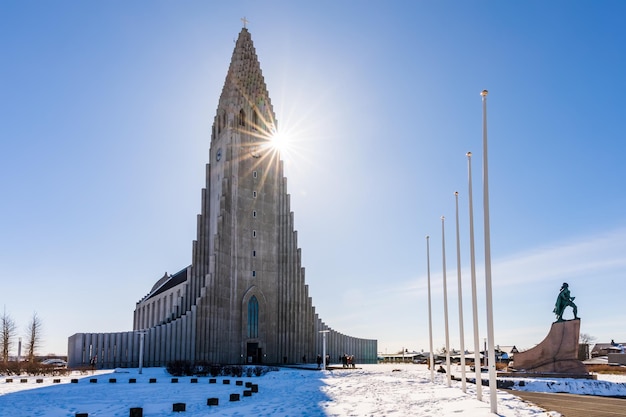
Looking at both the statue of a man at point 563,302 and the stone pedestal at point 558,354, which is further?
the statue of a man at point 563,302

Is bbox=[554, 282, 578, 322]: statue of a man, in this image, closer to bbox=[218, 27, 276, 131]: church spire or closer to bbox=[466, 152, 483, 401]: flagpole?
bbox=[466, 152, 483, 401]: flagpole

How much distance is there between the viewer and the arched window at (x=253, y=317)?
69500mm

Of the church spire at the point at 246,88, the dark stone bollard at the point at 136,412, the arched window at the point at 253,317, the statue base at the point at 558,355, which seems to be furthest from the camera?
the church spire at the point at 246,88

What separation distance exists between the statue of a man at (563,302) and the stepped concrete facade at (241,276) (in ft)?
120

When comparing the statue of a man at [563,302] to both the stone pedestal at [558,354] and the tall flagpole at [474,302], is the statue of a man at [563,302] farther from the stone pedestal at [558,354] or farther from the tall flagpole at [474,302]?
the tall flagpole at [474,302]

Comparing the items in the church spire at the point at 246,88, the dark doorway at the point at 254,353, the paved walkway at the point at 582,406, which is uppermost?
the church spire at the point at 246,88

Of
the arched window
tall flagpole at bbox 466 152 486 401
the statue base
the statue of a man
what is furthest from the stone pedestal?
the arched window

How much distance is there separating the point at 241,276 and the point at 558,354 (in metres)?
39.2

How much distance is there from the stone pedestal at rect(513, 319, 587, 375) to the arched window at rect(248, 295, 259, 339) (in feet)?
113

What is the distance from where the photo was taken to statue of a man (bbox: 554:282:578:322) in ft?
140

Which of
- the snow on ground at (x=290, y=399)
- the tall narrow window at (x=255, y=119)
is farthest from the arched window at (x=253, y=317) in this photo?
the snow on ground at (x=290, y=399)

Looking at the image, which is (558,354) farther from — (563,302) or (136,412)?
(136,412)

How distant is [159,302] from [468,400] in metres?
81.7

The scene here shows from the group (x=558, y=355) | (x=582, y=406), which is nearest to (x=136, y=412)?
(x=582, y=406)
